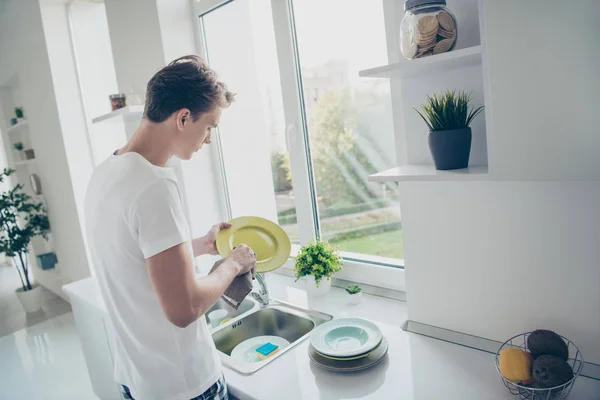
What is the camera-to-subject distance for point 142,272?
1013mm

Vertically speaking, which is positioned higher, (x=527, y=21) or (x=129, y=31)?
(x=129, y=31)

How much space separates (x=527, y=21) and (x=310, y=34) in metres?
1.17

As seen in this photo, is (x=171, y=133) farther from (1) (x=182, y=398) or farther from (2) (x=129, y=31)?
(2) (x=129, y=31)

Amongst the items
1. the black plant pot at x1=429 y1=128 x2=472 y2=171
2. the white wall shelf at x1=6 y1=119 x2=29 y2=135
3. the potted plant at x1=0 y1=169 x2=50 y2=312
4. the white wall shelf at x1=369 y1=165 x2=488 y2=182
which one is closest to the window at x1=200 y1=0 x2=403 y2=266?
the white wall shelf at x1=369 y1=165 x2=488 y2=182

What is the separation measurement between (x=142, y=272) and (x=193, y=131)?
14.8 inches

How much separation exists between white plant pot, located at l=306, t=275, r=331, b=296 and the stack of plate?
0.32m

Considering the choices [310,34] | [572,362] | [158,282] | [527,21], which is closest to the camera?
[527,21]

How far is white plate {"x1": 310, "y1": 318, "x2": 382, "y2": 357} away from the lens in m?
1.23

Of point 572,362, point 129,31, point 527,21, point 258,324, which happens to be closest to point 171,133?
point 527,21

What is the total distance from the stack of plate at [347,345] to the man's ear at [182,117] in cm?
73

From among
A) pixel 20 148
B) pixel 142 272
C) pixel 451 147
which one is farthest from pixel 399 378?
pixel 20 148

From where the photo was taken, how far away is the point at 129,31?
2.31 metres

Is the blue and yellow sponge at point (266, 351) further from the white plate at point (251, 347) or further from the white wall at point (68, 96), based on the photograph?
the white wall at point (68, 96)

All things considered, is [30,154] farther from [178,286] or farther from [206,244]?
[178,286]
